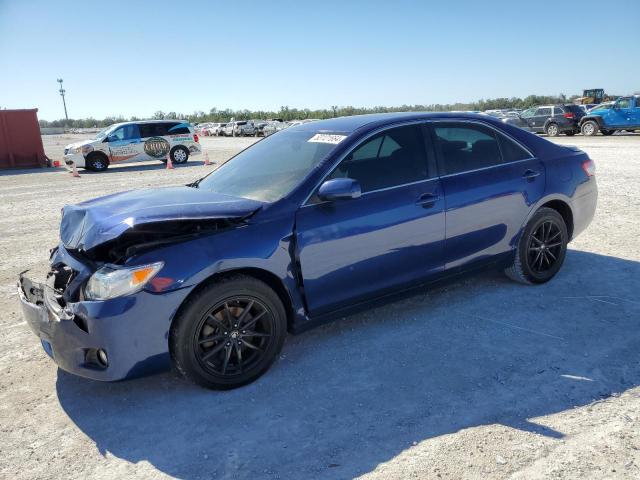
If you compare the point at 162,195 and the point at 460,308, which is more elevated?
the point at 162,195

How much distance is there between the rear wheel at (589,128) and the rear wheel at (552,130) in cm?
115

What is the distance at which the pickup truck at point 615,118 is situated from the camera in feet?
80.3

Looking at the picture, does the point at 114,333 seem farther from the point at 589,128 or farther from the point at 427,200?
the point at 589,128

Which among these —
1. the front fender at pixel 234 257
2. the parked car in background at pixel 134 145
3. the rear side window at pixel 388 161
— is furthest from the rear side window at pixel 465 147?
the parked car in background at pixel 134 145

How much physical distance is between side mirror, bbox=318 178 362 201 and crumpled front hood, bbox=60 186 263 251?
1.45 feet

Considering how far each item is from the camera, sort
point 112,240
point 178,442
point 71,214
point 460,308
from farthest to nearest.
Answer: point 460,308
point 71,214
point 112,240
point 178,442

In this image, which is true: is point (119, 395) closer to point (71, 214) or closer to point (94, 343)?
point (94, 343)

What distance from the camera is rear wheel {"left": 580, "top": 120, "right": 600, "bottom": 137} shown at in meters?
25.8

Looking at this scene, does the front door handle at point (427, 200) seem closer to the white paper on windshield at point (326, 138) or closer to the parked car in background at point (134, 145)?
the white paper on windshield at point (326, 138)

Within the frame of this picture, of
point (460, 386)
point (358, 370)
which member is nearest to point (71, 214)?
point (358, 370)

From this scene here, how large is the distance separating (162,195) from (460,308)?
261 cm

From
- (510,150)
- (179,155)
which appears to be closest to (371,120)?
(510,150)

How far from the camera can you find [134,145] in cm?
1984

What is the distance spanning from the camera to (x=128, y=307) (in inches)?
118
